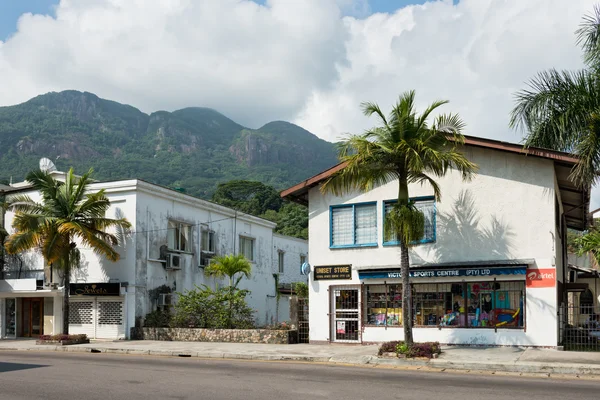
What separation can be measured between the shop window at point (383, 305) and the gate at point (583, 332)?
205 inches

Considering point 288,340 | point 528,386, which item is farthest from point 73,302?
point 528,386

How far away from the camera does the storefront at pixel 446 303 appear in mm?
20156

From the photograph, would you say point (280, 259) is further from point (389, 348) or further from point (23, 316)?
point (389, 348)

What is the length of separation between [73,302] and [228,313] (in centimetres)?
855

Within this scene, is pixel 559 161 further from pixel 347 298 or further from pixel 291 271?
pixel 291 271

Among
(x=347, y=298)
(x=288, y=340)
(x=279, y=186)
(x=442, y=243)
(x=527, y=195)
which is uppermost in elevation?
(x=279, y=186)

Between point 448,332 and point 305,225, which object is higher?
point 305,225

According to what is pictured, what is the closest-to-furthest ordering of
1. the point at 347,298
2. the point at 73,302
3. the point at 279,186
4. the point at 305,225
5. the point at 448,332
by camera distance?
1. the point at 448,332
2. the point at 347,298
3. the point at 73,302
4. the point at 305,225
5. the point at 279,186

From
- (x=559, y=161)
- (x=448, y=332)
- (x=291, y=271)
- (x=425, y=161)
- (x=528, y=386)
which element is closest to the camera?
(x=528, y=386)

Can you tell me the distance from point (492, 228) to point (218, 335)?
453 inches

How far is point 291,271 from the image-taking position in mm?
42375

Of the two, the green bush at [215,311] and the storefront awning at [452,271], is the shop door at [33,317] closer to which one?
the green bush at [215,311]

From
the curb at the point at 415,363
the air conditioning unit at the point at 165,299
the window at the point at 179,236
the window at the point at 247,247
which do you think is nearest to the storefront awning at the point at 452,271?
the curb at the point at 415,363

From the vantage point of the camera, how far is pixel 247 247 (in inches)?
1490
